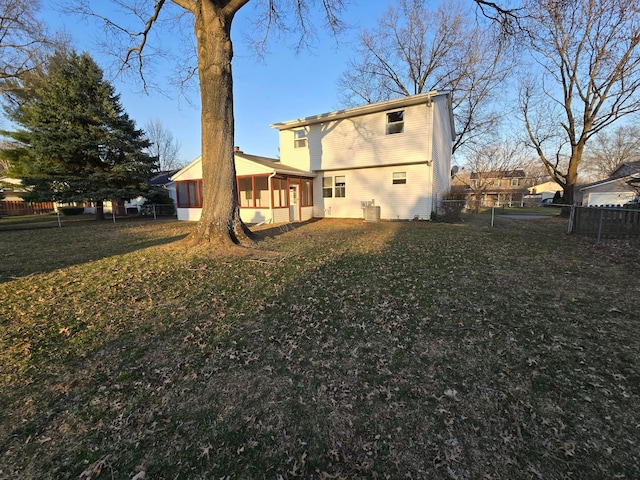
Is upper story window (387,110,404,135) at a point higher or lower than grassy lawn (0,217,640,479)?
higher

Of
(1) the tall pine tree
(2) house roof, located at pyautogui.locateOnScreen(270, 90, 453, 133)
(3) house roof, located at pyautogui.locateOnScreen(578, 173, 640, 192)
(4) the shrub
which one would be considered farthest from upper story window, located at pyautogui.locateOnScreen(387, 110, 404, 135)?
(4) the shrub

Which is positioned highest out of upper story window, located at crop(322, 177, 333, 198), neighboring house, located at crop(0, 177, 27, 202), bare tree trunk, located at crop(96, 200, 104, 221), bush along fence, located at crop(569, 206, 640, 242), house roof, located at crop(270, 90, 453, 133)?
house roof, located at crop(270, 90, 453, 133)

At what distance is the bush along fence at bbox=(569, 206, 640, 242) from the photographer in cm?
838

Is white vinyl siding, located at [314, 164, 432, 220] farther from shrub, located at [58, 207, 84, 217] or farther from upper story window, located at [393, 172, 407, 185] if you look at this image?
shrub, located at [58, 207, 84, 217]

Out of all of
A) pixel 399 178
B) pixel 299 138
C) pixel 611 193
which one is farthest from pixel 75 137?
pixel 611 193

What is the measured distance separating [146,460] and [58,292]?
4.37 m

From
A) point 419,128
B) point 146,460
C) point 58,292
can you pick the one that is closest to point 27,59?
point 58,292

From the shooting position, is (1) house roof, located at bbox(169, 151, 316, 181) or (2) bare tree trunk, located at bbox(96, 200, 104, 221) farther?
(2) bare tree trunk, located at bbox(96, 200, 104, 221)

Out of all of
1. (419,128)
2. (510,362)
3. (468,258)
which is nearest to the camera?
(510,362)

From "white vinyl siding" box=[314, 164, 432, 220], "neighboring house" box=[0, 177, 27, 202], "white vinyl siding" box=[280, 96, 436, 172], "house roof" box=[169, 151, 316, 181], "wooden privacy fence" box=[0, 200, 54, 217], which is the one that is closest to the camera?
"white vinyl siding" box=[280, 96, 436, 172]

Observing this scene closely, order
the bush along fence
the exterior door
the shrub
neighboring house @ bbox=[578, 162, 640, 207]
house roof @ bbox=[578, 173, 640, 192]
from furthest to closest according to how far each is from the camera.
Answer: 1. the shrub
2. neighboring house @ bbox=[578, 162, 640, 207]
3. the exterior door
4. house roof @ bbox=[578, 173, 640, 192]
5. the bush along fence

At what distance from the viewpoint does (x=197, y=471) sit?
1929 mm

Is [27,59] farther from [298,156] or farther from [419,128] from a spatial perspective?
[419,128]

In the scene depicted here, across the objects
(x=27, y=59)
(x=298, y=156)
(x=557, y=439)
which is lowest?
(x=557, y=439)
